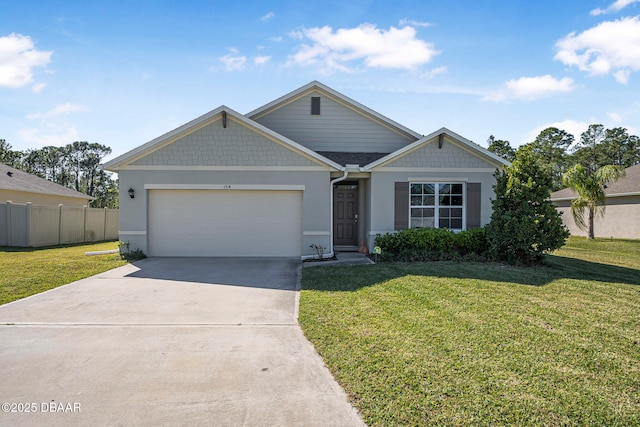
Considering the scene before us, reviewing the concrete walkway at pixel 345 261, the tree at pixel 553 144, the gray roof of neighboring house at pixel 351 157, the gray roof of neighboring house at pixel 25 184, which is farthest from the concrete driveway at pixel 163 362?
the tree at pixel 553 144

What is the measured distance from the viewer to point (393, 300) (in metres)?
6.22

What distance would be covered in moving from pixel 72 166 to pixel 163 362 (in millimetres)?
51816

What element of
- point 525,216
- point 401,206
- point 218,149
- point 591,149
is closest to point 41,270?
point 218,149

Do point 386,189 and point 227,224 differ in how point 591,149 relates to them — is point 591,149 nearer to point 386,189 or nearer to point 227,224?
point 386,189

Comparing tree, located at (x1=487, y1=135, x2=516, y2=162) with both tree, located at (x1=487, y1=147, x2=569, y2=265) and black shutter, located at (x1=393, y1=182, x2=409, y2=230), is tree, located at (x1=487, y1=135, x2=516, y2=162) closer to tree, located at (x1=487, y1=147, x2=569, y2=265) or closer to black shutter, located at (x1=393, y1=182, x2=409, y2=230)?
black shutter, located at (x1=393, y1=182, x2=409, y2=230)

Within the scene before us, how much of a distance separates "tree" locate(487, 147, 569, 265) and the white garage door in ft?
18.7

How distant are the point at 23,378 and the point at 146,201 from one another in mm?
8238

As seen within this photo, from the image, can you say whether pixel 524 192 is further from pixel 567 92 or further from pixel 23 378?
pixel 23 378

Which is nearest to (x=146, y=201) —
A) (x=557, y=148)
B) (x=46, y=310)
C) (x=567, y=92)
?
(x=46, y=310)

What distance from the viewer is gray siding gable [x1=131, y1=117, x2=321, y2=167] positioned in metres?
11.2

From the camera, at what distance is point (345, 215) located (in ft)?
43.8

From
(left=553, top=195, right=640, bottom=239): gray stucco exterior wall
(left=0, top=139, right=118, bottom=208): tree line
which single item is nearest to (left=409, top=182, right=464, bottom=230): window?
(left=553, top=195, right=640, bottom=239): gray stucco exterior wall

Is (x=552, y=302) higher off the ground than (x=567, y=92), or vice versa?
(x=567, y=92)

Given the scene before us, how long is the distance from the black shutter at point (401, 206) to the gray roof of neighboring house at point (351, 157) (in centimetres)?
147
